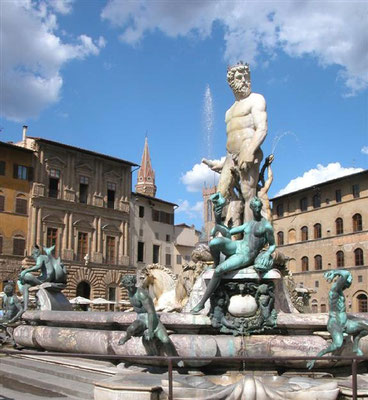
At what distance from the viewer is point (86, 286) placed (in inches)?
1784

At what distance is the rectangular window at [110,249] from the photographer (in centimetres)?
4813

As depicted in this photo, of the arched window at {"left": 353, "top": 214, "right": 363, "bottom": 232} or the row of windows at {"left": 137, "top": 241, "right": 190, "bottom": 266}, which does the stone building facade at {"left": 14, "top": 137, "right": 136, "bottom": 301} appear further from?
the arched window at {"left": 353, "top": 214, "right": 363, "bottom": 232}

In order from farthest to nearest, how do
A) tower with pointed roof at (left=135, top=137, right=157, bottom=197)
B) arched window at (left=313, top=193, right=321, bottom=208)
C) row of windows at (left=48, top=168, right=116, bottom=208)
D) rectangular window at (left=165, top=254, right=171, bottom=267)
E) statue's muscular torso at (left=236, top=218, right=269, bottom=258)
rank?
1. tower with pointed roof at (left=135, top=137, right=157, bottom=197)
2. rectangular window at (left=165, top=254, right=171, bottom=267)
3. arched window at (left=313, top=193, right=321, bottom=208)
4. row of windows at (left=48, top=168, right=116, bottom=208)
5. statue's muscular torso at (left=236, top=218, right=269, bottom=258)

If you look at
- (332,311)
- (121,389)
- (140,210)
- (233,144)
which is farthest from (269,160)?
(140,210)

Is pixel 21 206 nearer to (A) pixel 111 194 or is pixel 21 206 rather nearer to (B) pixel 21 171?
(B) pixel 21 171

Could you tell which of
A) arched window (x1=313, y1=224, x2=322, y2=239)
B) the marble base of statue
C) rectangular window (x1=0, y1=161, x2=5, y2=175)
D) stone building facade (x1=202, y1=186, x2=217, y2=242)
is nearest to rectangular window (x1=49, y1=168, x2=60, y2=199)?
rectangular window (x1=0, y1=161, x2=5, y2=175)

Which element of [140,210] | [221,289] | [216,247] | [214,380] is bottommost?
[214,380]

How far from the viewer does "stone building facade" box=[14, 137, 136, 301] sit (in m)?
43.8

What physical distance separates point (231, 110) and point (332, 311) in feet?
17.5

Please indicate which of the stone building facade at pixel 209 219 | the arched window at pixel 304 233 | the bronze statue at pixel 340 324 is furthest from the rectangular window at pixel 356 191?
the bronze statue at pixel 340 324

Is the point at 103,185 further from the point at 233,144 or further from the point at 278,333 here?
the point at 278,333

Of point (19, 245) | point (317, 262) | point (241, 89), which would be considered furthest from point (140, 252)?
point (241, 89)

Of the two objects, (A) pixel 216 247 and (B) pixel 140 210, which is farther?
(B) pixel 140 210

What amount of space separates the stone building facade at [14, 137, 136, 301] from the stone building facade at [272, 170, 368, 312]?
15904mm
